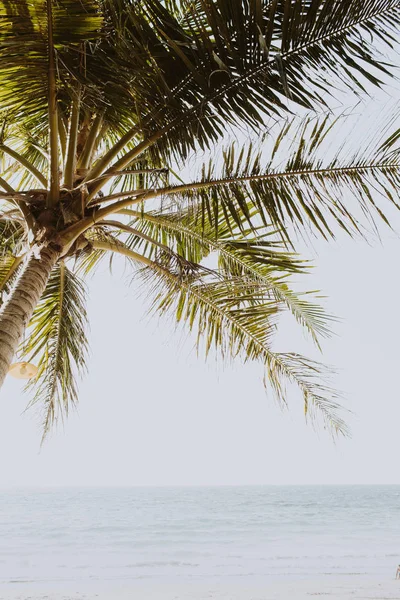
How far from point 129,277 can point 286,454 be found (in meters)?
69.0

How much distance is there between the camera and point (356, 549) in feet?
74.2

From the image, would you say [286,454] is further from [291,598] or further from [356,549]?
[291,598]

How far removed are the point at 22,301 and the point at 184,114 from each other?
51.6 inches

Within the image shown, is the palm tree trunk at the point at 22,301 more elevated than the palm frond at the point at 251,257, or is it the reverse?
the palm frond at the point at 251,257

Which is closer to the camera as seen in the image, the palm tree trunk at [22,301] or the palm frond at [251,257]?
the palm tree trunk at [22,301]

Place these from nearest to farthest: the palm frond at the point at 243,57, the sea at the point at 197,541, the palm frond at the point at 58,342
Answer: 1. the palm frond at the point at 243,57
2. the palm frond at the point at 58,342
3. the sea at the point at 197,541

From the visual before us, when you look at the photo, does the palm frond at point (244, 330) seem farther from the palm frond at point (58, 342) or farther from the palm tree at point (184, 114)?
the palm frond at point (58, 342)

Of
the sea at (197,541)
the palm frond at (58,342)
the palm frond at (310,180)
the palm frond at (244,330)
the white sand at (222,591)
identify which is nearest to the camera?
the palm frond at (310,180)

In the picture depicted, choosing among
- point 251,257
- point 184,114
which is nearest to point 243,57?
point 184,114

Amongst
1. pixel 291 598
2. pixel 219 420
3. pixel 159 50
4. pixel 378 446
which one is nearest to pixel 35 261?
pixel 159 50

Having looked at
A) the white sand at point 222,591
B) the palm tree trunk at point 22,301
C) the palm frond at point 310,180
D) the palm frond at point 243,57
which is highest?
the palm frond at point 243,57

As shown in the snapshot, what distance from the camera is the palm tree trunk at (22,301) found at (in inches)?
104

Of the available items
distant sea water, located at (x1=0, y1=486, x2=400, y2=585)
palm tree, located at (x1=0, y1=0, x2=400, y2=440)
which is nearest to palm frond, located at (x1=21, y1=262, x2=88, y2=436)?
palm tree, located at (x1=0, y1=0, x2=400, y2=440)

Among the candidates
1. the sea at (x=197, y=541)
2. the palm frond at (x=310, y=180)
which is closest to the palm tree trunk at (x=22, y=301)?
the palm frond at (x=310, y=180)
